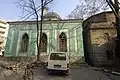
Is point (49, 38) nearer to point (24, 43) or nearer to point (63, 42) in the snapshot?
point (63, 42)

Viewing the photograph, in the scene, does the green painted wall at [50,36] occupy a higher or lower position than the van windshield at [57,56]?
higher

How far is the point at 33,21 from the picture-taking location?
70.5 ft

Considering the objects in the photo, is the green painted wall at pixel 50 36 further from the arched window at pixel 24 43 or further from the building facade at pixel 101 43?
the building facade at pixel 101 43

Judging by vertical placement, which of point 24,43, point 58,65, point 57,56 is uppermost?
point 24,43

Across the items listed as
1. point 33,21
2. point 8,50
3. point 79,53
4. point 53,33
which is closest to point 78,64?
point 79,53

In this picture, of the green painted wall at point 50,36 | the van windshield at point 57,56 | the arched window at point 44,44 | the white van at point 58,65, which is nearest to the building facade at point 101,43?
the green painted wall at point 50,36

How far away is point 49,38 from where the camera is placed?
68.6ft

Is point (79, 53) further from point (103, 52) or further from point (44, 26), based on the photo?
point (44, 26)

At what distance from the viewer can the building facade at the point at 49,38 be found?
67.1 ft

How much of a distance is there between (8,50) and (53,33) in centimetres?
750

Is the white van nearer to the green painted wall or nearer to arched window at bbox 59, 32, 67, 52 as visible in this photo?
the green painted wall

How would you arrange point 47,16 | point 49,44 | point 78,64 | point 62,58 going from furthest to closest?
point 47,16 → point 49,44 → point 78,64 → point 62,58

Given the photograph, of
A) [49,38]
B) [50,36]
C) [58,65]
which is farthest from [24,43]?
[58,65]

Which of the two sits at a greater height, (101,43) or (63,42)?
(63,42)
